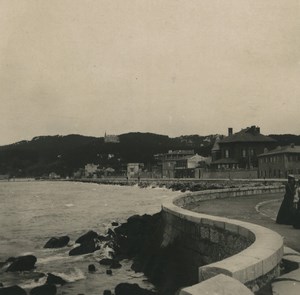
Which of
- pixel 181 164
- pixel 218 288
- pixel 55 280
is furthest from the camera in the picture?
pixel 181 164

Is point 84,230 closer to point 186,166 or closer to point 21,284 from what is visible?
point 21,284

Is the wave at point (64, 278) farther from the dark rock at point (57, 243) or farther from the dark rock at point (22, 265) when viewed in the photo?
the dark rock at point (57, 243)

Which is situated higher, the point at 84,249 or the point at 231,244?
the point at 231,244

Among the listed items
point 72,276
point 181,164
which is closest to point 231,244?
point 72,276

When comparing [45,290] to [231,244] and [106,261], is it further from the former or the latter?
[231,244]

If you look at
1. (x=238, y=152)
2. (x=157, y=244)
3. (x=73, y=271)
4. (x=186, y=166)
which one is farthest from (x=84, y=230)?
(x=186, y=166)
